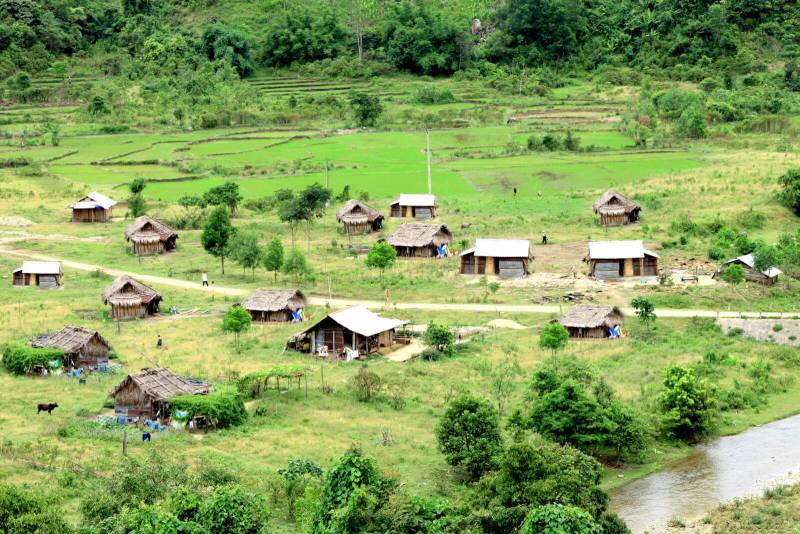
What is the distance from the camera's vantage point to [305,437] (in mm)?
39469

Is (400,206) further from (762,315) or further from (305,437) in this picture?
(305,437)

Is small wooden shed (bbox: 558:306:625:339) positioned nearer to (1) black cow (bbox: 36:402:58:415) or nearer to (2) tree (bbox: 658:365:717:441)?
(2) tree (bbox: 658:365:717:441)

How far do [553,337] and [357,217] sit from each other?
26.2m

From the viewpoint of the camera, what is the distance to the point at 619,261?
5938 centimetres

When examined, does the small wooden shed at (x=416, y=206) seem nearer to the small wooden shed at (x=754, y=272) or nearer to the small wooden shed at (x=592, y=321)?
the small wooden shed at (x=754, y=272)

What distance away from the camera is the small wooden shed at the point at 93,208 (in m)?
76.9

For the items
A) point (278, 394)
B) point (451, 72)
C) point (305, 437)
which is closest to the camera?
point (305, 437)

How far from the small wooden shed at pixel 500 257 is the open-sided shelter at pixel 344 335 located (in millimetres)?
11534

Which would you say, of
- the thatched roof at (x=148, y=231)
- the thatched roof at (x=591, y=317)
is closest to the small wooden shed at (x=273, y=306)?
the thatched roof at (x=591, y=317)

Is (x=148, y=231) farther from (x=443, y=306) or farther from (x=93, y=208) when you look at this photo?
(x=443, y=306)

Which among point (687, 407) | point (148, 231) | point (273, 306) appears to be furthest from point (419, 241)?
point (687, 407)

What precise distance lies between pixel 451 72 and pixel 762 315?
82742mm

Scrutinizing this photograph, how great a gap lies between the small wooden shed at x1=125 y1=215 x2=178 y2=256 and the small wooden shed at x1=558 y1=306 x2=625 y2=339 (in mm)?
26380

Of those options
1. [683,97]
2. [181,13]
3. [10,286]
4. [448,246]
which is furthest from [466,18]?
[10,286]
